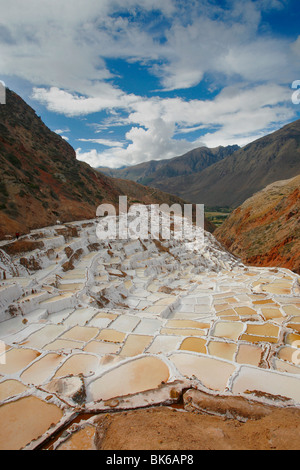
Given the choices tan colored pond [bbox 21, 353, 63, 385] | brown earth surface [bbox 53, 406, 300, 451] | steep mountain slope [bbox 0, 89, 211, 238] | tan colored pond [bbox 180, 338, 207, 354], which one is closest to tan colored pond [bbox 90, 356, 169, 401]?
brown earth surface [bbox 53, 406, 300, 451]

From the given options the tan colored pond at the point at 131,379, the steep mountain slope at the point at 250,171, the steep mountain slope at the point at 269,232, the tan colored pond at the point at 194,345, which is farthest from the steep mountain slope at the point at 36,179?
the steep mountain slope at the point at 250,171

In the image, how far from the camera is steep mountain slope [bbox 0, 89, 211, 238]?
57.4ft

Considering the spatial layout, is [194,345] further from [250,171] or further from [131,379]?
[250,171]

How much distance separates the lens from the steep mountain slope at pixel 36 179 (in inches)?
689

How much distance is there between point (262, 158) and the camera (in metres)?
165

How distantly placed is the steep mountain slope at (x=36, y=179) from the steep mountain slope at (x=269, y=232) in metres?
22.1

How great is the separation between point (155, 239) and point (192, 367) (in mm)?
16578

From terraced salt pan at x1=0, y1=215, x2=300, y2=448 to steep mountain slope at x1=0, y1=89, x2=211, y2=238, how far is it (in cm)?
315

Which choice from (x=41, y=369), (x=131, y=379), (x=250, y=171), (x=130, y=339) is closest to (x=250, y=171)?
(x=250, y=171)

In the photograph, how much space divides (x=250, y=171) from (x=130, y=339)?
17966 centimetres

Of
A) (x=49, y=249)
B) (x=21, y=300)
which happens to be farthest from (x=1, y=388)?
(x=49, y=249)

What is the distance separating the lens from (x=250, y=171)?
166m

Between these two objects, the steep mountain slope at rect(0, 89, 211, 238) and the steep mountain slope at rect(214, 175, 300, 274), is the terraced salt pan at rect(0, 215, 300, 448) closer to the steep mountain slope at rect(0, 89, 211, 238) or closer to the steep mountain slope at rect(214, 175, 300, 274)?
the steep mountain slope at rect(0, 89, 211, 238)
